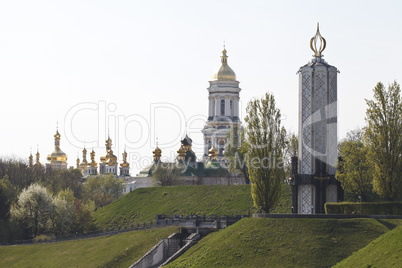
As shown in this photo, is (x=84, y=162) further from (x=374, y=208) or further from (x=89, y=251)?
(x=374, y=208)

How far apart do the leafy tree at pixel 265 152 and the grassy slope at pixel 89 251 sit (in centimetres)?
782

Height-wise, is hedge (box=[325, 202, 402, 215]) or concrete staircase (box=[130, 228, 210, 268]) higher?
hedge (box=[325, 202, 402, 215])

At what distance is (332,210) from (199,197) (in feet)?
85.1

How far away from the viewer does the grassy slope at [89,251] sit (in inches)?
2163

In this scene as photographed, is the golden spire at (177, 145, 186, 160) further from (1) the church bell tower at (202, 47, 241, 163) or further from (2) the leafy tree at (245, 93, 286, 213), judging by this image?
(2) the leafy tree at (245, 93, 286, 213)

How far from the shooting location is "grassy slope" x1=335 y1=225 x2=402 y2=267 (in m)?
32.8

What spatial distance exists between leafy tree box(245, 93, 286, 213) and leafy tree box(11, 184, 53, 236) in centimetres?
2576

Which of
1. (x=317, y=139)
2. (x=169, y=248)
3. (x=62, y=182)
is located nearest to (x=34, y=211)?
(x=169, y=248)

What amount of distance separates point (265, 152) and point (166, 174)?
4265 centimetres

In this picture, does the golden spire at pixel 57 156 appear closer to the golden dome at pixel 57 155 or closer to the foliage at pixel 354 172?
the golden dome at pixel 57 155

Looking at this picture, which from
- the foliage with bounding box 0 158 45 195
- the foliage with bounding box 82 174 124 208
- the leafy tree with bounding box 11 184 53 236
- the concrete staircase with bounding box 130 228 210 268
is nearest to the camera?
the concrete staircase with bounding box 130 228 210 268

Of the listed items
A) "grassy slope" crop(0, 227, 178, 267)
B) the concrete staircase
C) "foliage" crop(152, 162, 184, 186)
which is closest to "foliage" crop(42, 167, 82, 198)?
"foliage" crop(152, 162, 184, 186)

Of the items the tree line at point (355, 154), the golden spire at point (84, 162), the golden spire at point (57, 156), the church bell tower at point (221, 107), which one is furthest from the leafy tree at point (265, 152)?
the golden spire at point (84, 162)

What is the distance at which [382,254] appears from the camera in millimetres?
33969
